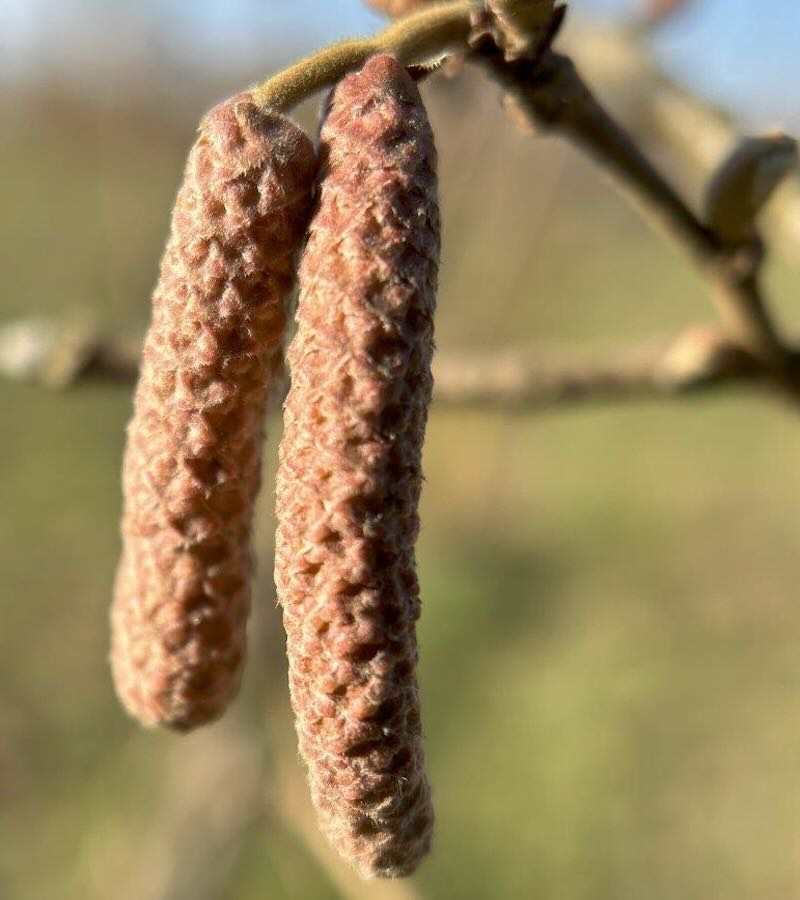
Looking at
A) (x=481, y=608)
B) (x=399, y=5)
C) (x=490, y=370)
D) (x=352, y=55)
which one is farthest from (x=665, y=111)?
(x=481, y=608)

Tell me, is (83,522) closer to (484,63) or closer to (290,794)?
(290,794)

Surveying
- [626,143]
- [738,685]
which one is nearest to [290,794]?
[626,143]

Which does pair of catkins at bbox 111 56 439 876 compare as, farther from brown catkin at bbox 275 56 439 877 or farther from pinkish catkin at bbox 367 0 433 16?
pinkish catkin at bbox 367 0 433 16

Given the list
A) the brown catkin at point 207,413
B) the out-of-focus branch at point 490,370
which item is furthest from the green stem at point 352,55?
the out-of-focus branch at point 490,370

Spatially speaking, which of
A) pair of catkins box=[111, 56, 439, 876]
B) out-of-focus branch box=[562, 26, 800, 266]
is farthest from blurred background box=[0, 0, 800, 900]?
pair of catkins box=[111, 56, 439, 876]

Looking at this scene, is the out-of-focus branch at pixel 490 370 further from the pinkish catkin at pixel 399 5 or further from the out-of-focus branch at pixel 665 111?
the pinkish catkin at pixel 399 5

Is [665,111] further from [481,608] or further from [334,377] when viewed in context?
[481,608]
